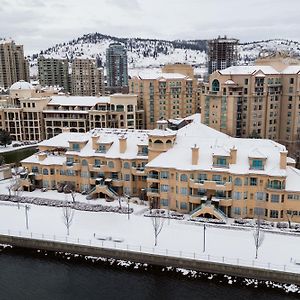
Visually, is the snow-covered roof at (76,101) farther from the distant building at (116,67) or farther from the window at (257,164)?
the distant building at (116,67)

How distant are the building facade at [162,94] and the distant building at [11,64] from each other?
81594mm

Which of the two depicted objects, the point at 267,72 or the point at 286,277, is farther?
the point at 267,72

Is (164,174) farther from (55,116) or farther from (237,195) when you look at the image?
(55,116)

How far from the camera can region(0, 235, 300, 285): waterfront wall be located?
3484 centimetres

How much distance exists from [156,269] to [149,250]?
1.92m

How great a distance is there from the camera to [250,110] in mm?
77438

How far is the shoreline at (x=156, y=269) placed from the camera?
34438 mm

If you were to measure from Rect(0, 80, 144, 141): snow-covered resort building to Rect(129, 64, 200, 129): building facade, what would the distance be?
11.1 ft

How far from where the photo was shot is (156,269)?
3759cm

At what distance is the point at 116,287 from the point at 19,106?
7707 cm

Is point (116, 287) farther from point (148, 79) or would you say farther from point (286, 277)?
point (148, 79)

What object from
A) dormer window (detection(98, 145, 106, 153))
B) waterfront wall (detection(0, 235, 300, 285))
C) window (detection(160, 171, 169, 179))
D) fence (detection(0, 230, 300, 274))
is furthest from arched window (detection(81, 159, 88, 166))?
waterfront wall (detection(0, 235, 300, 285))

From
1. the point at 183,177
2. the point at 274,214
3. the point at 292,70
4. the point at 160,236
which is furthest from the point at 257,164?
the point at 292,70

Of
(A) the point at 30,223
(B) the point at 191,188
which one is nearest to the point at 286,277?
(B) the point at 191,188
